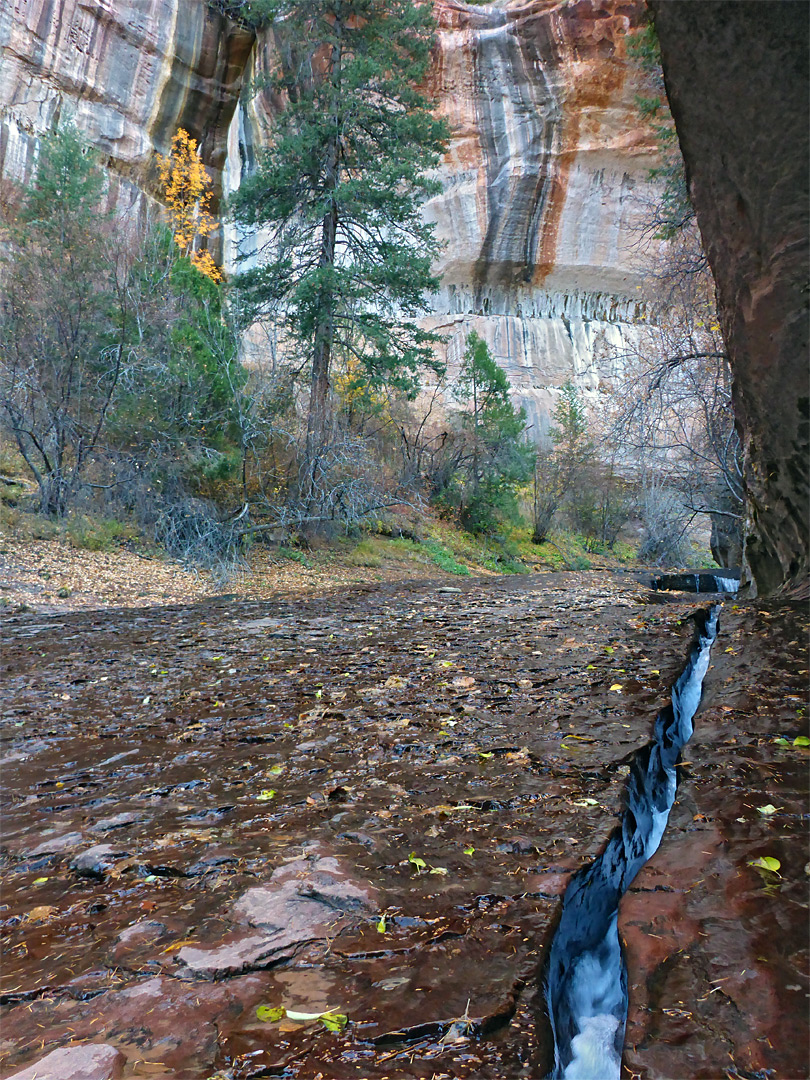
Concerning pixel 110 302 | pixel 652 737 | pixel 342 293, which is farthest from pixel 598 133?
pixel 652 737

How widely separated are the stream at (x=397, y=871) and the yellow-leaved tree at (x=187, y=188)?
2687 centimetres

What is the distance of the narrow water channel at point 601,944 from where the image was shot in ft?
4.85

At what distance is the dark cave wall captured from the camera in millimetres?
3895

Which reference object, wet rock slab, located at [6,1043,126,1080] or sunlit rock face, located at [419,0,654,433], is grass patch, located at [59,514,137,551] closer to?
wet rock slab, located at [6,1043,126,1080]

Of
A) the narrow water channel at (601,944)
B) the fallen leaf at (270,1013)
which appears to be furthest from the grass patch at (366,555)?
the fallen leaf at (270,1013)

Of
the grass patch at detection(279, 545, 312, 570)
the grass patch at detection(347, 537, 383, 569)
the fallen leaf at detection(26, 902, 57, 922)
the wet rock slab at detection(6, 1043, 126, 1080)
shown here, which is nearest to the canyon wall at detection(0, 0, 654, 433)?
the grass patch at detection(347, 537, 383, 569)

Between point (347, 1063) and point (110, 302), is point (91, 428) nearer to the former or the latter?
point (110, 302)

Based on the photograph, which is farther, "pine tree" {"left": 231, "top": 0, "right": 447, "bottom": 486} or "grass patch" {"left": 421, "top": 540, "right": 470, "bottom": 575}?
"grass patch" {"left": 421, "top": 540, "right": 470, "bottom": 575}

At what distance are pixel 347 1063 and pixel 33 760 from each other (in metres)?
2.40

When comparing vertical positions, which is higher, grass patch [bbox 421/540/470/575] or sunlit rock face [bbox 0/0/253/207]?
sunlit rock face [bbox 0/0/253/207]

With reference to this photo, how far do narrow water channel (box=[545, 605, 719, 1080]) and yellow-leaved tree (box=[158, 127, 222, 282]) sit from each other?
91.7 ft

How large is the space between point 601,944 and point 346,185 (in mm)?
14694

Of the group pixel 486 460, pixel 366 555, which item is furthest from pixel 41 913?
pixel 486 460

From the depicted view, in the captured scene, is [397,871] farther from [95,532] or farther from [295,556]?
[295,556]
